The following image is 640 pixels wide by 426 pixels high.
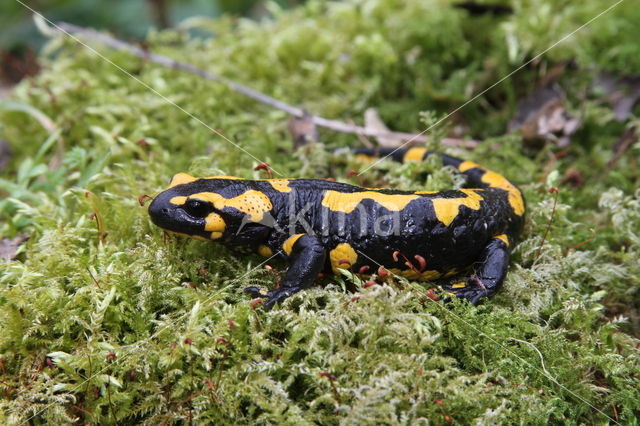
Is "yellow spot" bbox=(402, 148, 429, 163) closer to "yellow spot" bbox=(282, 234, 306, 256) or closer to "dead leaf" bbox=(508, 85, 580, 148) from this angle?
"dead leaf" bbox=(508, 85, 580, 148)

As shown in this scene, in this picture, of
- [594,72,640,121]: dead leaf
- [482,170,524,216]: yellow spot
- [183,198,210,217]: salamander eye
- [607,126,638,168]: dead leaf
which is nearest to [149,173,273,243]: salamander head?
[183,198,210,217]: salamander eye

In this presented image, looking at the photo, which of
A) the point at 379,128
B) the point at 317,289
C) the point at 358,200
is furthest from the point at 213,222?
the point at 379,128

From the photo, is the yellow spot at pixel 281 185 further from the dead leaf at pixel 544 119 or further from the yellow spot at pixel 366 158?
the dead leaf at pixel 544 119

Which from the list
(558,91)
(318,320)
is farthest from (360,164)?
(558,91)

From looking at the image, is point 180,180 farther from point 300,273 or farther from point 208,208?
point 300,273

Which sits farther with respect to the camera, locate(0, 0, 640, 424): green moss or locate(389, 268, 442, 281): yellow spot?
locate(389, 268, 442, 281): yellow spot

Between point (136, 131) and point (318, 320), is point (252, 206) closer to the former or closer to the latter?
point (318, 320)

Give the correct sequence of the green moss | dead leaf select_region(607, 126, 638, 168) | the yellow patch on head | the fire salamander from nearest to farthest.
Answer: the green moss → the fire salamander → the yellow patch on head → dead leaf select_region(607, 126, 638, 168)
